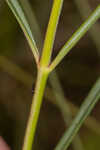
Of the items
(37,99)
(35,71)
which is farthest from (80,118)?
(35,71)

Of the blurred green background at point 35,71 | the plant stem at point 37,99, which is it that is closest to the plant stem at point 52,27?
the plant stem at point 37,99

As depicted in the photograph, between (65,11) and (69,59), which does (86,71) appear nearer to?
(69,59)

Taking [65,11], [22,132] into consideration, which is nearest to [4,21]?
[65,11]

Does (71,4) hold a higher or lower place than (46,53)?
lower

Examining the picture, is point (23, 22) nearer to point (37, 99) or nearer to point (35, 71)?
point (37, 99)

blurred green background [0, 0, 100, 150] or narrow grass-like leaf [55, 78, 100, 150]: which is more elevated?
narrow grass-like leaf [55, 78, 100, 150]

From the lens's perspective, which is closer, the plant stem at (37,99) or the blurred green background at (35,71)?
the plant stem at (37,99)

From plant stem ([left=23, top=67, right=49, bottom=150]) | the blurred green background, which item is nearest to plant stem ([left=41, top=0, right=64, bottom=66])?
plant stem ([left=23, top=67, right=49, bottom=150])

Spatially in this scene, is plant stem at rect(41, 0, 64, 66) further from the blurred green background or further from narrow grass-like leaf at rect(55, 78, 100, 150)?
the blurred green background

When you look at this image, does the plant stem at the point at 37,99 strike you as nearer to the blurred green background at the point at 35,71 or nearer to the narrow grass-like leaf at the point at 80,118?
the narrow grass-like leaf at the point at 80,118
